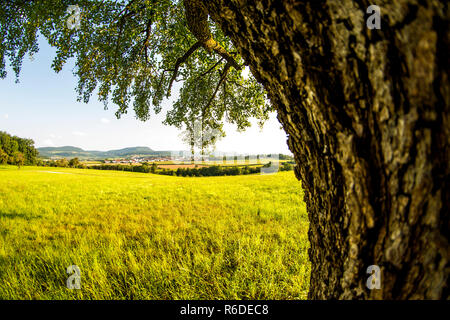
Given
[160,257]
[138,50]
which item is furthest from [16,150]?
[160,257]

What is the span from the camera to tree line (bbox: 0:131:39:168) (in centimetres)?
4544

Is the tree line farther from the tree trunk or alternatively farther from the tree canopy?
the tree trunk

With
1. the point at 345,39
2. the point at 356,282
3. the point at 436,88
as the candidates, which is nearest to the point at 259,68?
the point at 345,39

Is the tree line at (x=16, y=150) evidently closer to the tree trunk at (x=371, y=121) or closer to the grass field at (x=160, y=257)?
the grass field at (x=160, y=257)

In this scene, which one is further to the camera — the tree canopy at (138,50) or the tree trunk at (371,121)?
the tree canopy at (138,50)

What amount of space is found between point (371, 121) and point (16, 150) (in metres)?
78.6

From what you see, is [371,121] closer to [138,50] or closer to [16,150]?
[138,50]

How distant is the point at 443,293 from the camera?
33.4 inches

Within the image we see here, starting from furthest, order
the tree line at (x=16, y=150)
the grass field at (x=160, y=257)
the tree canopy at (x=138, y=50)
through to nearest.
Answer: the tree line at (x=16, y=150), the tree canopy at (x=138, y=50), the grass field at (x=160, y=257)

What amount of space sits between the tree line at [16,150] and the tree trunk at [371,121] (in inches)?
2401

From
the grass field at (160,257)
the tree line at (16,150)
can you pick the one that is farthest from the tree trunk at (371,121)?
the tree line at (16,150)

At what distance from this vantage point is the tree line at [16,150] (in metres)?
45.4
